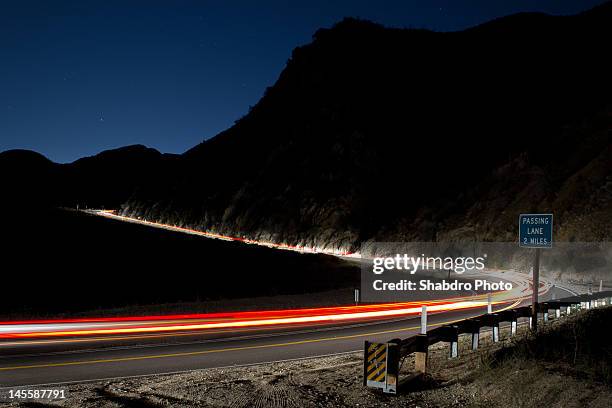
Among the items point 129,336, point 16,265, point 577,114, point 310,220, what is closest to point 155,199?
point 310,220

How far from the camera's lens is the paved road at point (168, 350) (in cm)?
1106

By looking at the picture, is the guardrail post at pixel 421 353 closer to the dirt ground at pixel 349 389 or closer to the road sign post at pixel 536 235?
the dirt ground at pixel 349 389

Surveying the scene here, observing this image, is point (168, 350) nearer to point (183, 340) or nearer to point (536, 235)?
point (183, 340)

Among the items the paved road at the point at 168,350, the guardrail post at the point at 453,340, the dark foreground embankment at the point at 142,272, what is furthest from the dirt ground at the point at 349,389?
the dark foreground embankment at the point at 142,272

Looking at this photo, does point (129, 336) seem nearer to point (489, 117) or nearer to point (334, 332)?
point (334, 332)

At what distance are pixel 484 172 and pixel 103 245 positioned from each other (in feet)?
159

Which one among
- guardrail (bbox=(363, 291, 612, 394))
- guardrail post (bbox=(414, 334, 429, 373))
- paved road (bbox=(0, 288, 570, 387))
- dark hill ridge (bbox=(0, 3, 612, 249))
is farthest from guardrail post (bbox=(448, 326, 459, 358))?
dark hill ridge (bbox=(0, 3, 612, 249))

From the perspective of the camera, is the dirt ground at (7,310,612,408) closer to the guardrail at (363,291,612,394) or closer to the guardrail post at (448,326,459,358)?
the guardrail at (363,291,612,394)

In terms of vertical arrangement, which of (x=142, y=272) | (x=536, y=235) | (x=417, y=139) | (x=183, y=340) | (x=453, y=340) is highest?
(x=417, y=139)

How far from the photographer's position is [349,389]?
29.5 feet

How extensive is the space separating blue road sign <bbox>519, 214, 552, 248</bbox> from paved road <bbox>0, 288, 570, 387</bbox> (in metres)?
4.61

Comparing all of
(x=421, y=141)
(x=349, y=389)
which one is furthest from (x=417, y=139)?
(x=349, y=389)

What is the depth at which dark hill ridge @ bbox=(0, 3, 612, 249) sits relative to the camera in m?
56.3

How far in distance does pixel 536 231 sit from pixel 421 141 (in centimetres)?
6460
